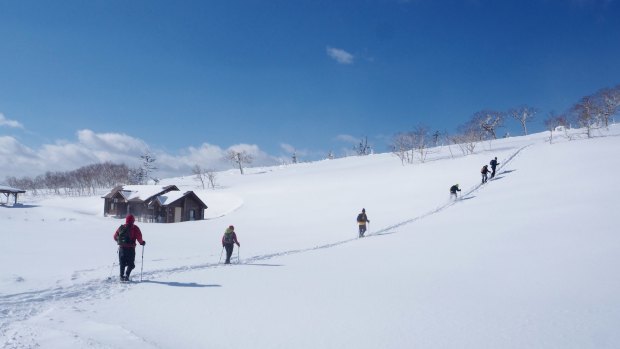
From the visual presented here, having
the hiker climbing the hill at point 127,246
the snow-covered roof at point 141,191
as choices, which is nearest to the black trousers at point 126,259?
the hiker climbing the hill at point 127,246

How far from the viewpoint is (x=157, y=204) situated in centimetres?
5006

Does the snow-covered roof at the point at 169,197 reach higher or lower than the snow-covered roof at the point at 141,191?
lower

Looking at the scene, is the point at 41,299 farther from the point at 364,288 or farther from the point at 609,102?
the point at 609,102

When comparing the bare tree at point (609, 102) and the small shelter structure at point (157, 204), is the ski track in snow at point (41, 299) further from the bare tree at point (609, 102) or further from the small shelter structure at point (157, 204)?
the bare tree at point (609, 102)

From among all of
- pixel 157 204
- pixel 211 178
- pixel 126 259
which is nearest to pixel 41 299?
pixel 126 259

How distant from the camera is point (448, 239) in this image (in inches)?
626

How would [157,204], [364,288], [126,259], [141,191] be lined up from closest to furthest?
[364,288] → [126,259] → [157,204] → [141,191]

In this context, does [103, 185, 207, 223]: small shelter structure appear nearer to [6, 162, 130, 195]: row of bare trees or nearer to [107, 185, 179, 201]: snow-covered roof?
[107, 185, 179, 201]: snow-covered roof

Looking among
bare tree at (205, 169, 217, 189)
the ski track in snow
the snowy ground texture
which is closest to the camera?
the ski track in snow

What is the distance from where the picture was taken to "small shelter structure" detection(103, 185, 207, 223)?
49.5 m

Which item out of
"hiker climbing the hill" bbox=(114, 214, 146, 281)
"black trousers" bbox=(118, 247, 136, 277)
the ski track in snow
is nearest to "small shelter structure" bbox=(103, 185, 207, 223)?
the ski track in snow

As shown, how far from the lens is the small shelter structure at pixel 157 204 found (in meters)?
49.5

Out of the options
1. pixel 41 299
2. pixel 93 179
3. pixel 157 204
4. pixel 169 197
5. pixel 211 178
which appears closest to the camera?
pixel 41 299

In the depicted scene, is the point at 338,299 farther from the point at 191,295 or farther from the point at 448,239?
the point at 448,239
